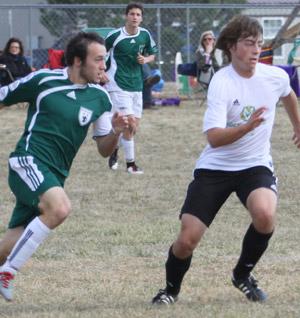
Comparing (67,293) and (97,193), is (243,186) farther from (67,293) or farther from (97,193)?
(97,193)

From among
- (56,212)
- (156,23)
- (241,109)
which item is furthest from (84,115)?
(156,23)

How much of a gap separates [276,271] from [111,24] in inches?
654

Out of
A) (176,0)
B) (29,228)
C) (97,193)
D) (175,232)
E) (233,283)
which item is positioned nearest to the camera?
(29,228)

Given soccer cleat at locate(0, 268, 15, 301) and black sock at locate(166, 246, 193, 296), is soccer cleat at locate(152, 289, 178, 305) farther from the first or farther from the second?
soccer cleat at locate(0, 268, 15, 301)

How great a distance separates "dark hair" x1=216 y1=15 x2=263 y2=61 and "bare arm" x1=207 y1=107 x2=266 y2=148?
0.46 meters

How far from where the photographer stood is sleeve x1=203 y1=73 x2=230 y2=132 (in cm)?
546

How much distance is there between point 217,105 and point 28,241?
126 centimetres

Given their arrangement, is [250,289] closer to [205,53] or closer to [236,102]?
[236,102]

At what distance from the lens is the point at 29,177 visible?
558cm

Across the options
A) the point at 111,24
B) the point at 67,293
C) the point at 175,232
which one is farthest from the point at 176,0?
the point at 67,293

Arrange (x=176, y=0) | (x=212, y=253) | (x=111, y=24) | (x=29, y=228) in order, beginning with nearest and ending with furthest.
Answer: (x=29, y=228) → (x=212, y=253) → (x=111, y=24) → (x=176, y=0)

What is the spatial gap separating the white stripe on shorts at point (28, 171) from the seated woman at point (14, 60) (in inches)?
530

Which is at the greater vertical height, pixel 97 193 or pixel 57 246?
pixel 57 246

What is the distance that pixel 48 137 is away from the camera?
5691mm
